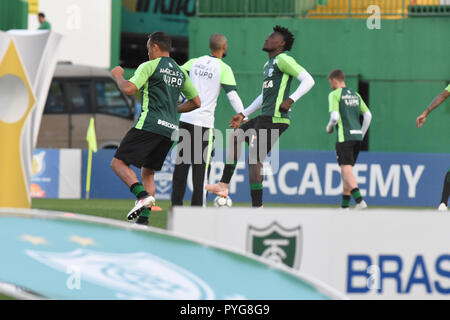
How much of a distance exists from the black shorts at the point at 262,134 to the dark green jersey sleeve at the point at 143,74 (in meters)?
1.84

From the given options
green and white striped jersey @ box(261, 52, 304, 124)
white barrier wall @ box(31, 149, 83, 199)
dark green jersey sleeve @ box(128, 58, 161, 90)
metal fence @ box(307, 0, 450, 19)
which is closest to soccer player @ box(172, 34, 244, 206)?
green and white striped jersey @ box(261, 52, 304, 124)

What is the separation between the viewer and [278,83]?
1028 cm

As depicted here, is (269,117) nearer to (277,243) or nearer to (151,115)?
(151,115)

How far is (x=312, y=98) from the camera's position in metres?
21.4

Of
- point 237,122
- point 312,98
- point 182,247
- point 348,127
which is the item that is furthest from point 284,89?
point 312,98

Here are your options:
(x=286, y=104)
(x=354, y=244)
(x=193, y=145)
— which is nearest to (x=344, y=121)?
(x=286, y=104)

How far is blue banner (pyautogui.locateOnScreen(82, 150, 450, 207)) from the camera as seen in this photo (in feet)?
60.2

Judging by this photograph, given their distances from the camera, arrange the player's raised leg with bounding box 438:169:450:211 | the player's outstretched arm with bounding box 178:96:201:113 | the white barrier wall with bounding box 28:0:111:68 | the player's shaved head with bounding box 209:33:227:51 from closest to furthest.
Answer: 1. the player's outstretched arm with bounding box 178:96:201:113
2. the player's shaved head with bounding box 209:33:227:51
3. the player's raised leg with bounding box 438:169:450:211
4. the white barrier wall with bounding box 28:0:111:68

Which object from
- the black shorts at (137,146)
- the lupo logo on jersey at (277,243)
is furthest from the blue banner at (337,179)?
the lupo logo on jersey at (277,243)

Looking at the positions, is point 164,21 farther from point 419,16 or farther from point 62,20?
point 419,16

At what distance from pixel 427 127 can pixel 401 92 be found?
3.21 ft

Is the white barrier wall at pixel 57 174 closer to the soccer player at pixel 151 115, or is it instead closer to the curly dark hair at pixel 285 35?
the curly dark hair at pixel 285 35

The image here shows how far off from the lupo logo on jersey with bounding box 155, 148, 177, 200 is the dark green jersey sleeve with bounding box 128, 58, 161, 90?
10.1m

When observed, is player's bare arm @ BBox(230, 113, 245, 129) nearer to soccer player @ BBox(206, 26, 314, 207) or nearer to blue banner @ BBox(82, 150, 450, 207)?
soccer player @ BBox(206, 26, 314, 207)
